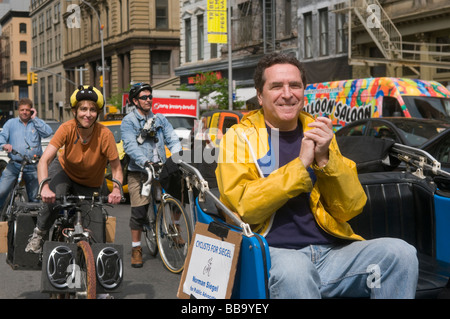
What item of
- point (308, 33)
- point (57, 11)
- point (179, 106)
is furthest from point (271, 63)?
point (57, 11)

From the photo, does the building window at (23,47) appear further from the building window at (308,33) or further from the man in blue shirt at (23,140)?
the man in blue shirt at (23,140)

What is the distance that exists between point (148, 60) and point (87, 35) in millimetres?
15642

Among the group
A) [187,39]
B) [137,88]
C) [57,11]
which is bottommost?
[137,88]

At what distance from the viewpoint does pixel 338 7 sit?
99.1ft

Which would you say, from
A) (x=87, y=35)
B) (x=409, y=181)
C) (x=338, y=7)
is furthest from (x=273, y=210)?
(x=87, y=35)

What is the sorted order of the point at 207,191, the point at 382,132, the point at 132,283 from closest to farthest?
1. the point at 207,191
2. the point at 132,283
3. the point at 382,132

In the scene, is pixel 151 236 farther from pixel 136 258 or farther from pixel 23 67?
pixel 23 67

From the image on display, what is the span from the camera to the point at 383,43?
27.6 meters

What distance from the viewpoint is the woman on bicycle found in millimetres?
5203

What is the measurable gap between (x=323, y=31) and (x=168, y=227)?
85.5 feet

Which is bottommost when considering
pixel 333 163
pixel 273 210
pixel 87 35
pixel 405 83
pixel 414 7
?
pixel 273 210

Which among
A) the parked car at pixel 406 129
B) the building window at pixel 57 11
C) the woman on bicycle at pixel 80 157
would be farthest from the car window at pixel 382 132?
the building window at pixel 57 11

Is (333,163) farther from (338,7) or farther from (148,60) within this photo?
(148,60)

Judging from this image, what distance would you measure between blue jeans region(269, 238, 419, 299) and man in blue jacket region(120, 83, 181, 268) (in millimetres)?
4014
